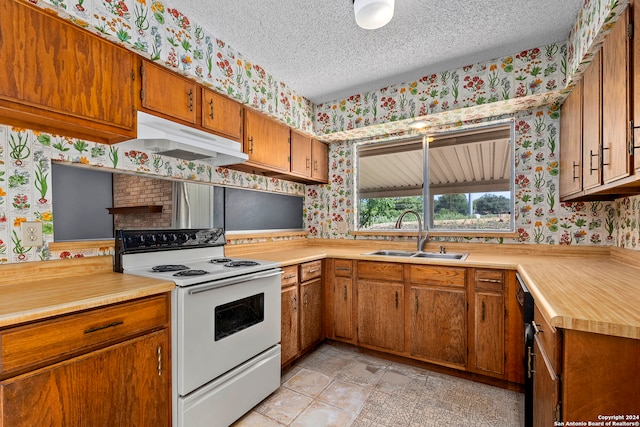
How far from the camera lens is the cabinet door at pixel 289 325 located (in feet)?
7.52

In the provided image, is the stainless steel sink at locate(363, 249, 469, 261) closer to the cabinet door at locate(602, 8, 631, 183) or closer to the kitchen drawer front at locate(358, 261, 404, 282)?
the kitchen drawer front at locate(358, 261, 404, 282)

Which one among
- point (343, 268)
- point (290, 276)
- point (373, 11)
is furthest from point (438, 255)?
point (373, 11)

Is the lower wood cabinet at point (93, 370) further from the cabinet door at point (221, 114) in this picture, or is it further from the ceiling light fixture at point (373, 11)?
the ceiling light fixture at point (373, 11)

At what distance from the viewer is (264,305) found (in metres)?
2.00

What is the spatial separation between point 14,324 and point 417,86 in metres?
3.01

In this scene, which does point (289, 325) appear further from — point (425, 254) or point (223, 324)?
point (425, 254)

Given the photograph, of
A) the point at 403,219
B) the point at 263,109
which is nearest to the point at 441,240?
the point at 403,219

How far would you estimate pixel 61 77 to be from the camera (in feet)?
4.52

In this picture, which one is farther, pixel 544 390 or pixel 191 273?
pixel 191 273

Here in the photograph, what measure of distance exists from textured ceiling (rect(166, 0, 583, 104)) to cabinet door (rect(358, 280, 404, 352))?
6.08 feet

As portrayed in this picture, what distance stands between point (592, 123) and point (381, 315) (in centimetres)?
194

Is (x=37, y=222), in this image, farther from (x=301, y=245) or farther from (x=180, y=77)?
(x=301, y=245)

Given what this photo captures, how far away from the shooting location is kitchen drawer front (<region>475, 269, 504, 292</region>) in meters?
2.13

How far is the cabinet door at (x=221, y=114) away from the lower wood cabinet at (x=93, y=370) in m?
1.24
